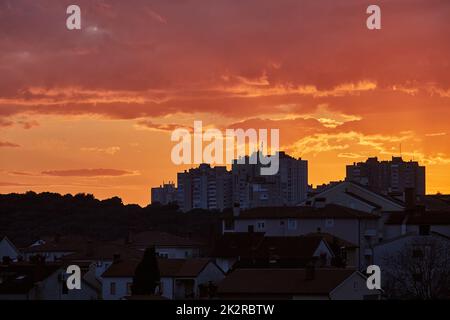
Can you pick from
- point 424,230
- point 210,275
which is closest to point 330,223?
point 424,230

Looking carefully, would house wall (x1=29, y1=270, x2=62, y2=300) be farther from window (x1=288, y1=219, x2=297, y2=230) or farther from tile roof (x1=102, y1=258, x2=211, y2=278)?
window (x1=288, y1=219, x2=297, y2=230)

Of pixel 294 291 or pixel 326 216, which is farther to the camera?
pixel 326 216

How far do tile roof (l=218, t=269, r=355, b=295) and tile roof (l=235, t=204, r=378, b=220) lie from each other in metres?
32.1

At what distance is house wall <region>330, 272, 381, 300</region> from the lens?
44.8 meters

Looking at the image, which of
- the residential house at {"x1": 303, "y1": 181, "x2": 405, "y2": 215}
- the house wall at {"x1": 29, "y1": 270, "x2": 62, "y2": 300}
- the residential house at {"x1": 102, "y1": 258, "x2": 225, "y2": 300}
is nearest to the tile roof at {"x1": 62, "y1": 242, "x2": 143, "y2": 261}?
the residential house at {"x1": 102, "y1": 258, "x2": 225, "y2": 300}

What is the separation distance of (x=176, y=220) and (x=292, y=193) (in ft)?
54.2

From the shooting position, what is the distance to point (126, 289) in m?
62.3

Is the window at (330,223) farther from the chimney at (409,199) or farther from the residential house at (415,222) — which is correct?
the chimney at (409,199)

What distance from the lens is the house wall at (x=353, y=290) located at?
4475 centimetres

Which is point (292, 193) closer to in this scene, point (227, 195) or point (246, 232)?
point (227, 195)

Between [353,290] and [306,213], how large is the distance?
3810 centimetres

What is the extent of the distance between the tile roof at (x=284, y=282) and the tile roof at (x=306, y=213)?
1264 inches

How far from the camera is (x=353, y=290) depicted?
4562 centimetres
